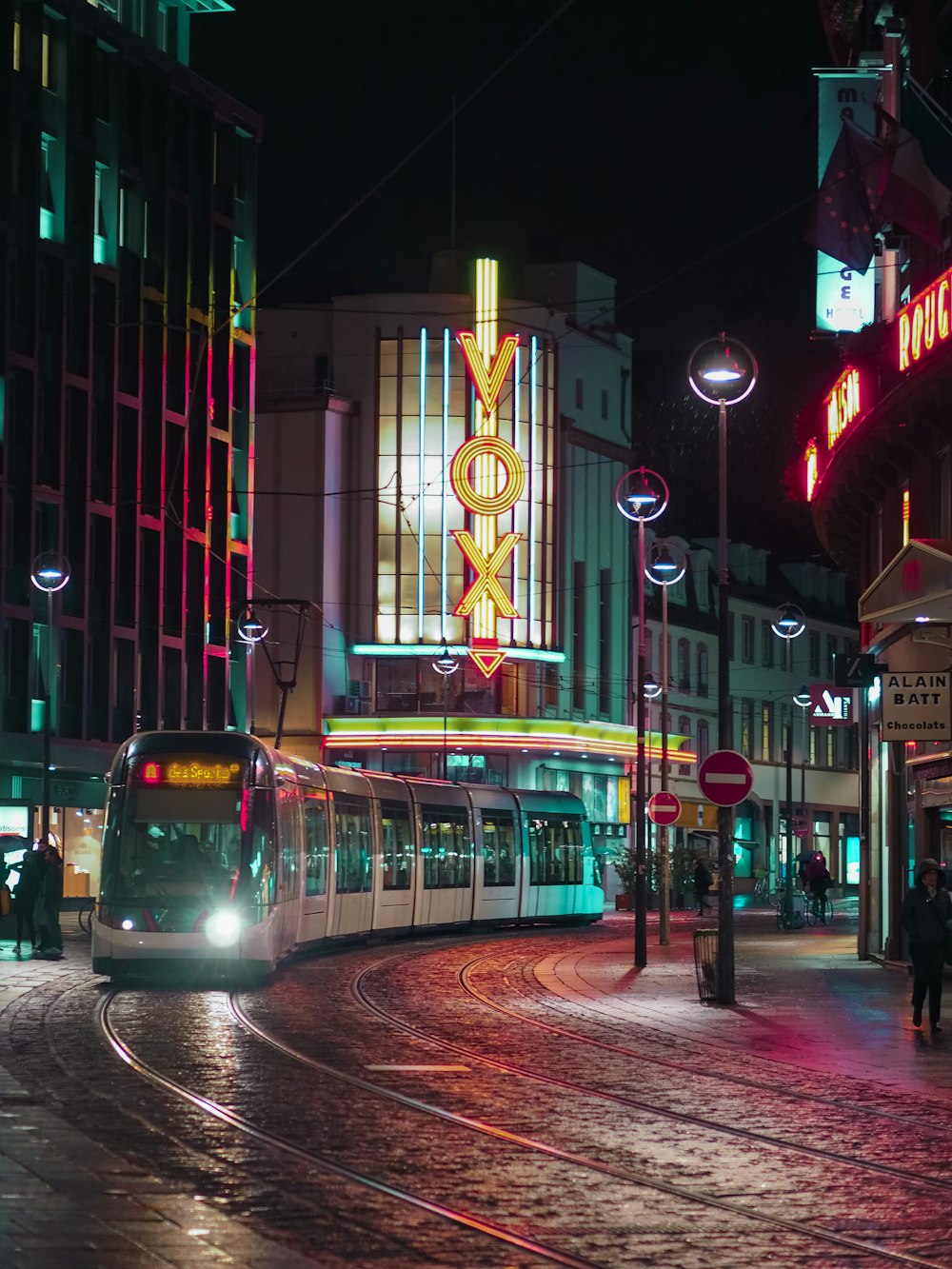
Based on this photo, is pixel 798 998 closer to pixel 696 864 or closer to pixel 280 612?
pixel 696 864

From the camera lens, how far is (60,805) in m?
58.2

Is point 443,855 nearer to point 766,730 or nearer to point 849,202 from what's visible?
point 849,202

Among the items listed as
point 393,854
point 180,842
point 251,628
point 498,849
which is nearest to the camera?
point 180,842

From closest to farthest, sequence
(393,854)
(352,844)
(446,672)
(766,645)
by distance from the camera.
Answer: (352,844), (393,854), (446,672), (766,645)

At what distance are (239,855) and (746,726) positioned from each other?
2660 inches

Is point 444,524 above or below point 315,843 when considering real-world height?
above

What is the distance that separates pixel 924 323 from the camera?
2528cm

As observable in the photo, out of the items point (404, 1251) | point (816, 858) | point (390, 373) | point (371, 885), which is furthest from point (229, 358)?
point (404, 1251)

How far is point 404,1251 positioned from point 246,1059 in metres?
8.43

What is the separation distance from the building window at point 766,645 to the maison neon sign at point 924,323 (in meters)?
67.7

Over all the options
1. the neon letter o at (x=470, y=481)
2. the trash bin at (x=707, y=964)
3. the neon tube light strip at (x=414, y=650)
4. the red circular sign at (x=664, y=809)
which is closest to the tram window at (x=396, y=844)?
the red circular sign at (x=664, y=809)

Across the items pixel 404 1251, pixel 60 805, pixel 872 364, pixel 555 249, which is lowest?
pixel 404 1251

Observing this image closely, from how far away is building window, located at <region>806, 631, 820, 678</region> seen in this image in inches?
3868

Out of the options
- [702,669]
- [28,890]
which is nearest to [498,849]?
[28,890]
